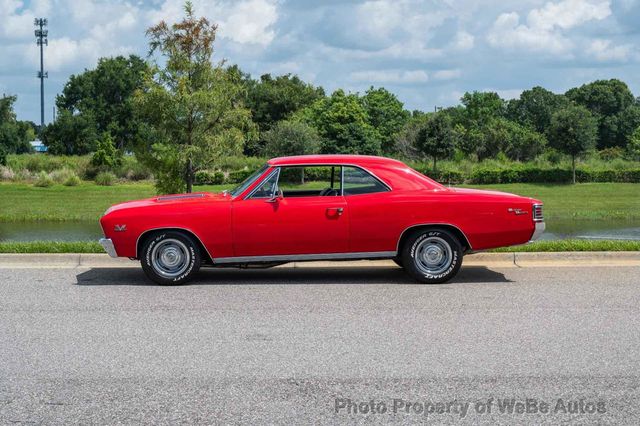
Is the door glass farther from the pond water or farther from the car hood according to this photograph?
the pond water

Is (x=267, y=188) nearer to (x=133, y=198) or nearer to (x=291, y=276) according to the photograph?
(x=291, y=276)

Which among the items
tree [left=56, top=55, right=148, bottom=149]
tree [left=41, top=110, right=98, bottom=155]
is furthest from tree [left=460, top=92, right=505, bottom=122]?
tree [left=41, top=110, right=98, bottom=155]

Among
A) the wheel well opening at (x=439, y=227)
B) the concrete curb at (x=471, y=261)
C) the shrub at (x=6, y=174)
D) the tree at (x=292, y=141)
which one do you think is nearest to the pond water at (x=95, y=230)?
the concrete curb at (x=471, y=261)

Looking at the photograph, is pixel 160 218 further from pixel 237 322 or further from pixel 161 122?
pixel 161 122

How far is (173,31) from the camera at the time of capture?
19.5 meters

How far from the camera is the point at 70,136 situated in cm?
6775

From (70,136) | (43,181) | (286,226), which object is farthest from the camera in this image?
(70,136)

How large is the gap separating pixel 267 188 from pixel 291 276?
1.32 metres

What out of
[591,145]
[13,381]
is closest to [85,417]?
[13,381]

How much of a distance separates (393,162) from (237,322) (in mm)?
3393

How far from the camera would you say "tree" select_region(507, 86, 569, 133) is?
89500 millimetres

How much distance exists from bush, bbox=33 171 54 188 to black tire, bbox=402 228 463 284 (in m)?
30.4

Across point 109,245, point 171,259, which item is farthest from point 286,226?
point 109,245

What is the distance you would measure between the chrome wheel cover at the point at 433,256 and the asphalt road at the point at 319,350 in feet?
0.92
